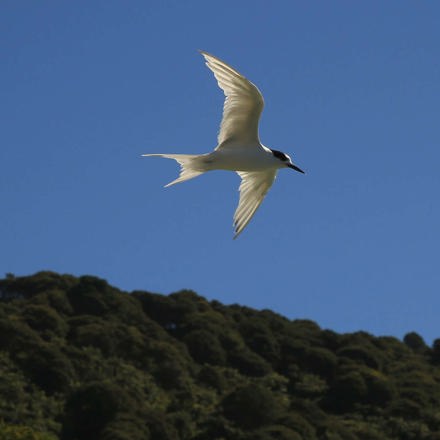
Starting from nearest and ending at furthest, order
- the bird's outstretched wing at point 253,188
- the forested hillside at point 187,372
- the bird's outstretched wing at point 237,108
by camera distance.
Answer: the bird's outstretched wing at point 237,108, the bird's outstretched wing at point 253,188, the forested hillside at point 187,372

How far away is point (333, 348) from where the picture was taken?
55625mm

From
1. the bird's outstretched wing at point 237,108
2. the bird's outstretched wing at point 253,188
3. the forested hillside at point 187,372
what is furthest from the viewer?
the forested hillside at point 187,372

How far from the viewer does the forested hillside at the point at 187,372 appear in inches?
1447

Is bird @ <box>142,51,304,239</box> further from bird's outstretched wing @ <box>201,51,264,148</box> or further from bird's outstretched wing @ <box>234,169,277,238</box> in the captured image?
bird's outstretched wing @ <box>234,169,277,238</box>

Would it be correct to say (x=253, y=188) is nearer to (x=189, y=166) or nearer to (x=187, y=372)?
(x=189, y=166)

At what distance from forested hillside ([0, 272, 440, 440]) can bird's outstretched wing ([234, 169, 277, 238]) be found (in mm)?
14902

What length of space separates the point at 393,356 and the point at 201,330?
34.2 feet

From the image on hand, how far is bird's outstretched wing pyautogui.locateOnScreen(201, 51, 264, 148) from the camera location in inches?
582

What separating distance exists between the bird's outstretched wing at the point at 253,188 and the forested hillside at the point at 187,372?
14902 millimetres

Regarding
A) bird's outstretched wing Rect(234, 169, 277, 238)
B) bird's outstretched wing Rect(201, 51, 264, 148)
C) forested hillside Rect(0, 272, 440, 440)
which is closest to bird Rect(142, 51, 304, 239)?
bird's outstretched wing Rect(201, 51, 264, 148)

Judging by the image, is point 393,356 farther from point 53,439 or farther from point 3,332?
point 53,439

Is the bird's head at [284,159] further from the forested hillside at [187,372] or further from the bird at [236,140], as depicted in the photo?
the forested hillside at [187,372]

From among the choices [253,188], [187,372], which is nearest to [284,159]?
[253,188]

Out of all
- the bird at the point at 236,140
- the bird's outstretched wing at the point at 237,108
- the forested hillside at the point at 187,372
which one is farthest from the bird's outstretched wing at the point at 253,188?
the forested hillside at the point at 187,372
